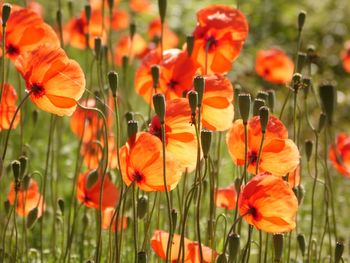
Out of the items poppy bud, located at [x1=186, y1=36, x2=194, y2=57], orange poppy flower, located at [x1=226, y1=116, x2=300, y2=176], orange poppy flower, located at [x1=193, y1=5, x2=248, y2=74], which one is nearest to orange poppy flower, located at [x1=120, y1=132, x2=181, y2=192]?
orange poppy flower, located at [x1=226, y1=116, x2=300, y2=176]

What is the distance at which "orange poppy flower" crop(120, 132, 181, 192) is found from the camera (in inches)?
77.2

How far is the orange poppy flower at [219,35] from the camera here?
8.54ft

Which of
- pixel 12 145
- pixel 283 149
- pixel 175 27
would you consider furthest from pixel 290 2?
pixel 283 149

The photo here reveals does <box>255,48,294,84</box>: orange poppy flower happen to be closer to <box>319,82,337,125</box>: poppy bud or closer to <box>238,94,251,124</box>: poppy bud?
<box>319,82,337,125</box>: poppy bud

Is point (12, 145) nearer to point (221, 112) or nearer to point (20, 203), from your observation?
point (20, 203)

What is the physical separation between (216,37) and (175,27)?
515 centimetres

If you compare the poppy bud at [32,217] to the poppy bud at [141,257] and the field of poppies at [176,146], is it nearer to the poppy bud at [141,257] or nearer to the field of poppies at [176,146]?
the field of poppies at [176,146]

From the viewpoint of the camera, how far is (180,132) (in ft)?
6.97

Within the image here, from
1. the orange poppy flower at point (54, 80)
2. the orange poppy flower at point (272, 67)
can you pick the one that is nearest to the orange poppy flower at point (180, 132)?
the orange poppy flower at point (54, 80)

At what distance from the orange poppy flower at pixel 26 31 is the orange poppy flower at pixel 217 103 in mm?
478

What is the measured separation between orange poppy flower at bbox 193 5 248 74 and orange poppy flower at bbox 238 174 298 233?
74cm

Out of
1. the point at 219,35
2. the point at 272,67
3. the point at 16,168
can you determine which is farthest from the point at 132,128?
the point at 272,67

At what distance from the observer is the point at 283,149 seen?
209cm

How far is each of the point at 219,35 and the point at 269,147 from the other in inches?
24.8
